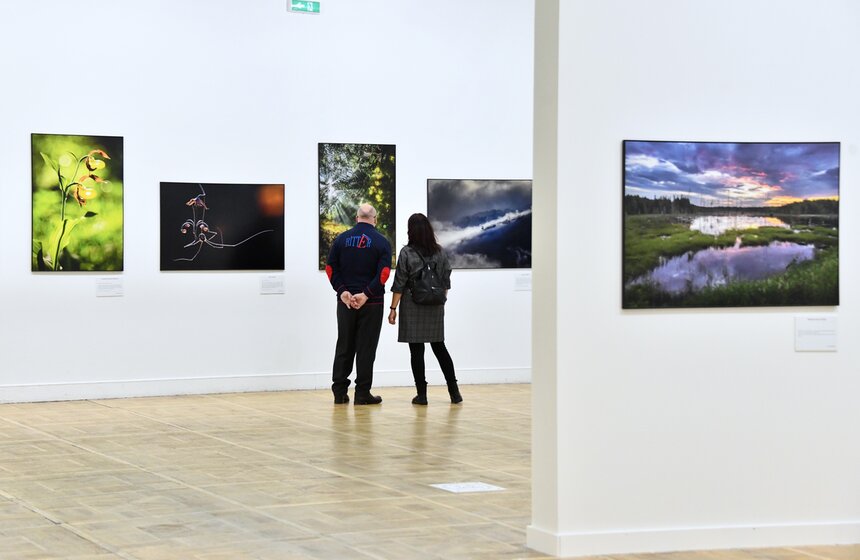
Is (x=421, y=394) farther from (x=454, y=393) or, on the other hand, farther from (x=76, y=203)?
(x=76, y=203)

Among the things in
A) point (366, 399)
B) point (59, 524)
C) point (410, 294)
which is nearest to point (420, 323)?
point (410, 294)

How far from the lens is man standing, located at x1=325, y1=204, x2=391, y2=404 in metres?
13.9

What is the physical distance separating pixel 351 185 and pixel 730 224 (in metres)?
9.34

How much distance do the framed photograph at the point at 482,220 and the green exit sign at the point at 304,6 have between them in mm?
2485

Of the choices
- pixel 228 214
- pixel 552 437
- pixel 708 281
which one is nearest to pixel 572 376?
pixel 552 437

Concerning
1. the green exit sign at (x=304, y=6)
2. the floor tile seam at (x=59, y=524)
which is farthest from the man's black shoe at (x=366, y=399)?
the floor tile seam at (x=59, y=524)

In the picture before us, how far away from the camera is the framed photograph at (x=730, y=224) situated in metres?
6.85

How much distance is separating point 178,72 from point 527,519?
907 centimetres

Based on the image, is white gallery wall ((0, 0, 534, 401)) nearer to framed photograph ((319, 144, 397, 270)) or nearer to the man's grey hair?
framed photograph ((319, 144, 397, 270))

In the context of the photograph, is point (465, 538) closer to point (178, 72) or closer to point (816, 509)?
point (816, 509)

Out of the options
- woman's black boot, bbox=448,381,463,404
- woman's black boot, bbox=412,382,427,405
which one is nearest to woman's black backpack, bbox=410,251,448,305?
woman's black boot, bbox=412,382,427,405

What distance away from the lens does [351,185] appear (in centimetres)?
1594

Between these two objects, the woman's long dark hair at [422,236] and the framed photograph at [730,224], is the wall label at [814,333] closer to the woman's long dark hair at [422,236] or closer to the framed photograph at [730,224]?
the framed photograph at [730,224]

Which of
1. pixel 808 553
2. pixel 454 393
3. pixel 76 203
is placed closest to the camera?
pixel 808 553
